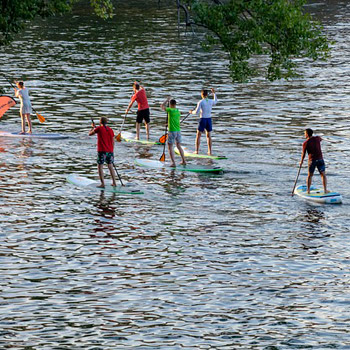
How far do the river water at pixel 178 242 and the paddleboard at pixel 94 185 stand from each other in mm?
329

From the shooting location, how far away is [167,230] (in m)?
21.5

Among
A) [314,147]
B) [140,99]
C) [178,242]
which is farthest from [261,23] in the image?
[140,99]

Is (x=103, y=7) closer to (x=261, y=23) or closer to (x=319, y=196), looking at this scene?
(x=261, y=23)

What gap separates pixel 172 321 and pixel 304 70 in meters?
40.8

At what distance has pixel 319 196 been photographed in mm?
24281

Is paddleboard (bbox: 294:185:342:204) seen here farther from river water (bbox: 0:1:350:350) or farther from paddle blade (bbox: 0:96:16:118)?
paddle blade (bbox: 0:96:16:118)

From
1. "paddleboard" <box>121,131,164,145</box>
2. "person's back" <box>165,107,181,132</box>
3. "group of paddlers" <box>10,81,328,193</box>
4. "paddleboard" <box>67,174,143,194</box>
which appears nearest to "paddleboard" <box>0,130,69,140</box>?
"group of paddlers" <box>10,81,328,193</box>

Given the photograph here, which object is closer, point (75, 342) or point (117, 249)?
point (75, 342)

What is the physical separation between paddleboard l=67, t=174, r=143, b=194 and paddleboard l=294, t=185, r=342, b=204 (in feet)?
15.8

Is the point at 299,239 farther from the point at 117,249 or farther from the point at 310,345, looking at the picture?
the point at 310,345

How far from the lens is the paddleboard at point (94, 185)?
25250mm

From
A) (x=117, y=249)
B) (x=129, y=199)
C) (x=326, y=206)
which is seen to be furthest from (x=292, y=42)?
(x=117, y=249)

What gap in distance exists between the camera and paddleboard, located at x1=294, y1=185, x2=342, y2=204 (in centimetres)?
2405

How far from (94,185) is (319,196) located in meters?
6.92
